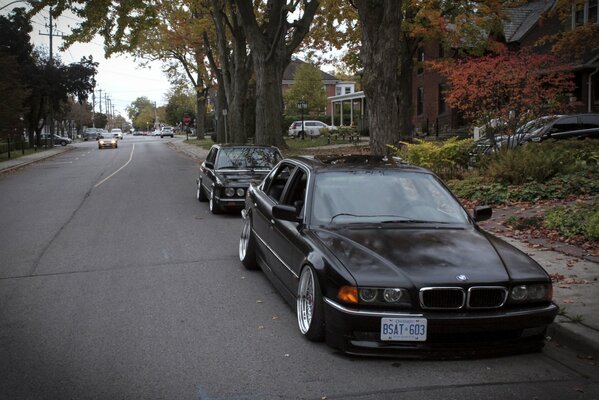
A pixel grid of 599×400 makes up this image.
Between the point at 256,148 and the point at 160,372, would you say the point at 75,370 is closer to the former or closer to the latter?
the point at 160,372

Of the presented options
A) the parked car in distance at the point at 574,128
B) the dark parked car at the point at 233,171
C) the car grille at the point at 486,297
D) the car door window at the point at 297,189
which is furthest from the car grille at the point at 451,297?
the parked car in distance at the point at 574,128

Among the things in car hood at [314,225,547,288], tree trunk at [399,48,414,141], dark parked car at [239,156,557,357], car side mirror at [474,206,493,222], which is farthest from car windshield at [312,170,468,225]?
tree trunk at [399,48,414,141]

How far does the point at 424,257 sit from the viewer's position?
469 cm

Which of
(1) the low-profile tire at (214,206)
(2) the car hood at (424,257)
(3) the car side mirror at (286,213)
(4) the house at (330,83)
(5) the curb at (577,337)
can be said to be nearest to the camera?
(2) the car hood at (424,257)

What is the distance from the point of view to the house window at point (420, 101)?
140ft

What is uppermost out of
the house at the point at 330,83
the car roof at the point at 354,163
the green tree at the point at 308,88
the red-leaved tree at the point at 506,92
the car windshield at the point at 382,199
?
the house at the point at 330,83

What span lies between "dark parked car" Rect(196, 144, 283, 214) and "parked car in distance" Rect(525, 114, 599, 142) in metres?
10.9

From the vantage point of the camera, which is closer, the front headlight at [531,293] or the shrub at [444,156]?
the front headlight at [531,293]

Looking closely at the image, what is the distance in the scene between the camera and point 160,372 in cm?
443

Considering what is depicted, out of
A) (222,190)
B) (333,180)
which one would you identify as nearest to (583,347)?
(333,180)

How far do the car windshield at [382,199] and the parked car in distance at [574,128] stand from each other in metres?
15.3

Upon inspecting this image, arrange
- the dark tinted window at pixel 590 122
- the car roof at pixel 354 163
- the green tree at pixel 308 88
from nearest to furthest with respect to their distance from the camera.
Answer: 1. the car roof at pixel 354 163
2. the dark tinted window at pixel 590 122
3. the green tree at pixel 308 88

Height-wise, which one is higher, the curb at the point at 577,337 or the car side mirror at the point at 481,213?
the car side mirror at the point at 481,213

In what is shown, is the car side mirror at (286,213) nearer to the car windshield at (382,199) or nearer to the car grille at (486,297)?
the car windshield at (382,199)
